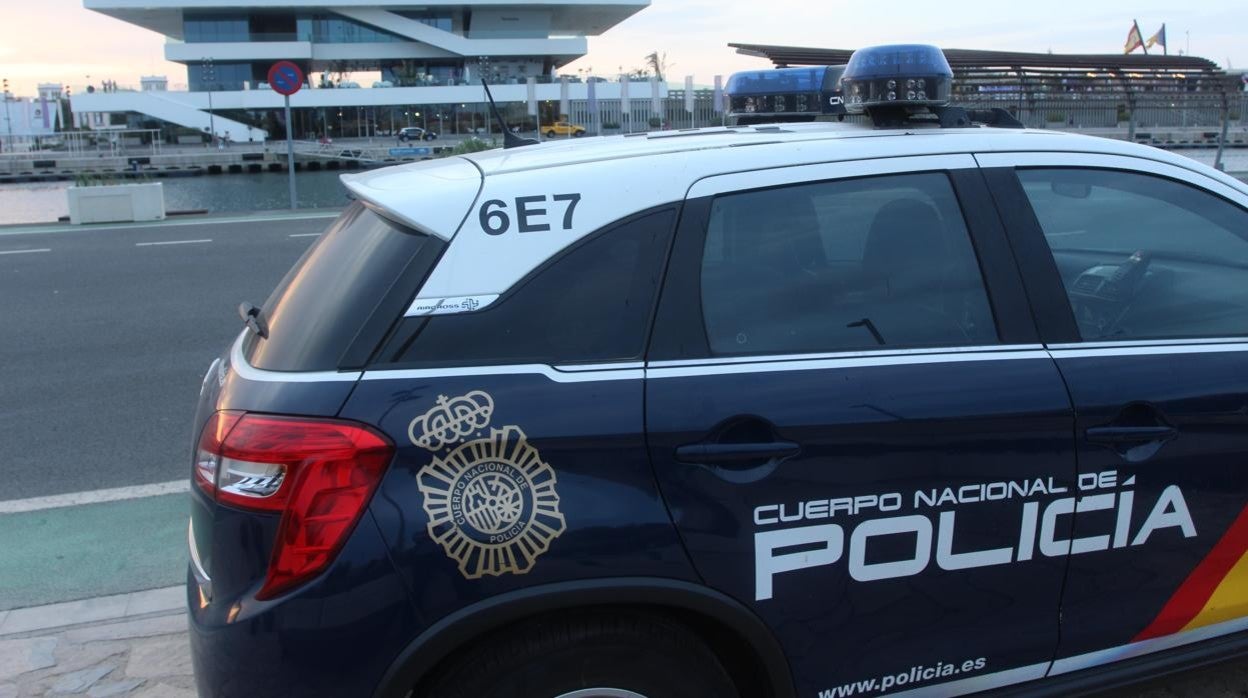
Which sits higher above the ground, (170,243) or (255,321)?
(255,321)

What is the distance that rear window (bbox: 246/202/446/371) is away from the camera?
6.84 feet

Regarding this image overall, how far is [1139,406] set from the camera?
2355mm

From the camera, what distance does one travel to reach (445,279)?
2113 mm

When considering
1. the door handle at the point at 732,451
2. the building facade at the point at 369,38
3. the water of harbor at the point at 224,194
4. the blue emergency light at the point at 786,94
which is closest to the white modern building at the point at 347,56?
the building facade at the point at 369,38

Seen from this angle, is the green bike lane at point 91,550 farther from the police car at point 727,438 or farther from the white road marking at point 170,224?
the white road marking at point 170,224

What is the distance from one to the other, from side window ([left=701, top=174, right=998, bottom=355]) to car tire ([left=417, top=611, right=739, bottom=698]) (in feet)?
2.09

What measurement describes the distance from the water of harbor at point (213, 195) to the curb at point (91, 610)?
14.8 meters

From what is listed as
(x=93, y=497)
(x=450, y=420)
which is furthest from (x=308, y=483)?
(x=93, y=497)

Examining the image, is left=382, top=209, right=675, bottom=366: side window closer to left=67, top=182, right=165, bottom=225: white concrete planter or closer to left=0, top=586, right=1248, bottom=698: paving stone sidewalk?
left=0, top=586, right=1248, bottom=698: paving stone sidewalk

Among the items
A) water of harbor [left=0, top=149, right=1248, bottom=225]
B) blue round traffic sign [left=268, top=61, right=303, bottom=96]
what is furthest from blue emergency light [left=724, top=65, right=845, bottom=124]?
blue round traffic sign [left=268, top=61, right=303, bottom=96]

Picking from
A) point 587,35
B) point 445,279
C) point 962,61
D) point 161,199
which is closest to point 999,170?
point 445,279

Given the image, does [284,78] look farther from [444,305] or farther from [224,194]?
[224,194]

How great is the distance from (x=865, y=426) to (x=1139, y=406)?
73cm

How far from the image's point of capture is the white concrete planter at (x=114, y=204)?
54.6 feet
